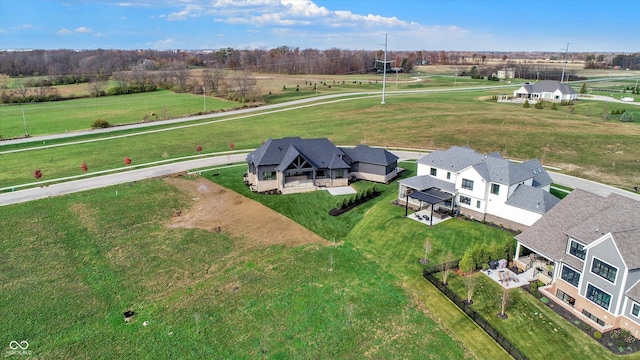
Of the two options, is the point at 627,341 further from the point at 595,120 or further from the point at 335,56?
the point at 335,56

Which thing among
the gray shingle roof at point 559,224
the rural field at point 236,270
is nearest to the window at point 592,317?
the rural field at point 236,270

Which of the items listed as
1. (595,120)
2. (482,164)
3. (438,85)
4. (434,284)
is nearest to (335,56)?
(438,85)

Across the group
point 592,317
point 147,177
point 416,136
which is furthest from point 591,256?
point 147,177

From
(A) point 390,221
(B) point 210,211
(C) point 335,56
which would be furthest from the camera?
(C) point 335,56

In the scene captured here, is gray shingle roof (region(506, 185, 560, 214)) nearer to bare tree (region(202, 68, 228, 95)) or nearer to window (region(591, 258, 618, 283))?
window (region(591, 258, 618, 283))

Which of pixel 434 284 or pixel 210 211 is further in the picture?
pixel 210 211

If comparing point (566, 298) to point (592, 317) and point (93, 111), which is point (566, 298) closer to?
point (592, 317)

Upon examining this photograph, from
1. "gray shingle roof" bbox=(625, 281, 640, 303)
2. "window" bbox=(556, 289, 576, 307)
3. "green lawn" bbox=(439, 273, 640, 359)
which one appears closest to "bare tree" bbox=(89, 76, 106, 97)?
"green lawn" bbox=(439, 273, 640, 359)
